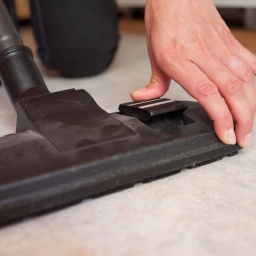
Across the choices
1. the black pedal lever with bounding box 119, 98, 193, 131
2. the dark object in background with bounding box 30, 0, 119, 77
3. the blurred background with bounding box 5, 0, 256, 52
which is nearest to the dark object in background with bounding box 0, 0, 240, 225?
the black pedal lever with bounding box 119, 98, 193, 131

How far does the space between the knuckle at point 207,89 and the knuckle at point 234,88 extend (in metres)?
0.02

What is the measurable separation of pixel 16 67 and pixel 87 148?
1.02ft

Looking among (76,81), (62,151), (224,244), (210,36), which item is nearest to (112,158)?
(62,151)

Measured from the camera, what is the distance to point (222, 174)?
634 mm

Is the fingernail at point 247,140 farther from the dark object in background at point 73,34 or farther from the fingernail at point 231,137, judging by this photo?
the dark object in background at point 73,34

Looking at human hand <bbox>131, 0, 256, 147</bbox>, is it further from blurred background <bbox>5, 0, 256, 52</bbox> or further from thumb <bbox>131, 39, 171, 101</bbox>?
blurred background <bbox>5, 0, 256, 52</bbox>

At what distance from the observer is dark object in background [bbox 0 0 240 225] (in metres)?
0.51

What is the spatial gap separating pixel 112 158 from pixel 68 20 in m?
0.80

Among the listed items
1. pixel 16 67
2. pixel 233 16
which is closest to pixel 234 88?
pixel 16 67

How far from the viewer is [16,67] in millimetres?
792

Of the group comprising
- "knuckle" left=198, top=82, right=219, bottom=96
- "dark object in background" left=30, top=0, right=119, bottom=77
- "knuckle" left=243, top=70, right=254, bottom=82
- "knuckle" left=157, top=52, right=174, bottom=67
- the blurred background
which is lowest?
the blurred background

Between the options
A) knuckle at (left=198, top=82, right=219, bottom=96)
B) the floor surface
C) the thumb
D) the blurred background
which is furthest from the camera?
the blurred background

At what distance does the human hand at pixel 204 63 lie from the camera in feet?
2.07

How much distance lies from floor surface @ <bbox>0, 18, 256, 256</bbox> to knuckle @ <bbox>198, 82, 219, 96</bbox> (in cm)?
11
